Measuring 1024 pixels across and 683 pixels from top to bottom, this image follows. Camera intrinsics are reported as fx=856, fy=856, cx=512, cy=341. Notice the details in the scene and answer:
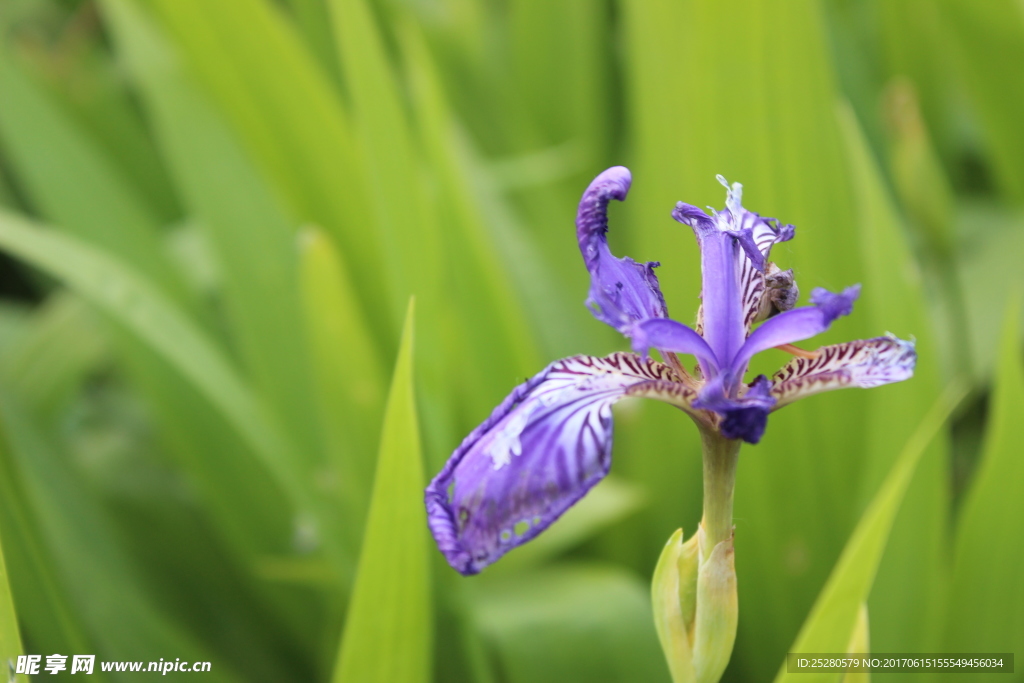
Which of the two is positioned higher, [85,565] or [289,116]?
[289,116]

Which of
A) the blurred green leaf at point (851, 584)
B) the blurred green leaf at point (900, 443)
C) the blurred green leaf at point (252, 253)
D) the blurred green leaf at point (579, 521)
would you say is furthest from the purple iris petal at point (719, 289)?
the blurred green leaf at point (252, 253)

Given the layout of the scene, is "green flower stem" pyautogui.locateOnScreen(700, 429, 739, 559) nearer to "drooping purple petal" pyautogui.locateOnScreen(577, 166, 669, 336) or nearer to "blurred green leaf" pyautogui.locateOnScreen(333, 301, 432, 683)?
"drooping purple petal" pyautogui.locateOnScreen(577, 166, 669, 336)

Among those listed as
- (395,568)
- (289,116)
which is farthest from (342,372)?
(289,116)

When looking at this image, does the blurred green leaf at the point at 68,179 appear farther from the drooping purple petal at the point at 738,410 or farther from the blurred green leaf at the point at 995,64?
the blurred green leaf at the point at 995,64

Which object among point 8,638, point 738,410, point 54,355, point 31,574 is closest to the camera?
point 738,410

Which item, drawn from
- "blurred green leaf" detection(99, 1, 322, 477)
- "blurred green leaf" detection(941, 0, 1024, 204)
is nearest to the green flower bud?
"blurred green leaf" detection(99, 1, 322, 477)

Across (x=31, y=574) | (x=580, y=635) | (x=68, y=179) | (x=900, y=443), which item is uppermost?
(x=68, y=179)

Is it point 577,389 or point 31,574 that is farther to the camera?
point 31,574

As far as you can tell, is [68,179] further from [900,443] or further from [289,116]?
[900,443]
